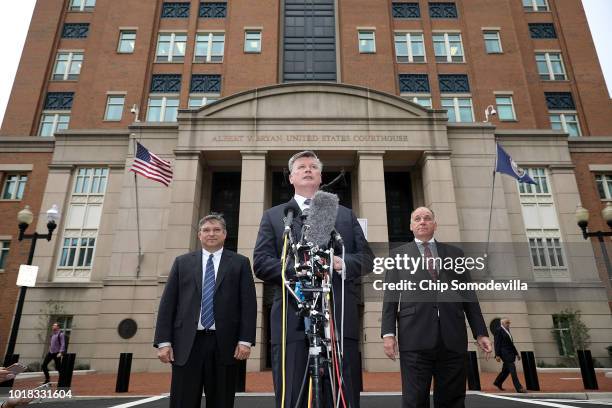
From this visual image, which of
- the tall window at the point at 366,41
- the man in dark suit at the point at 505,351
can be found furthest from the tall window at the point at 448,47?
the man in dark suit at the point at 505,351

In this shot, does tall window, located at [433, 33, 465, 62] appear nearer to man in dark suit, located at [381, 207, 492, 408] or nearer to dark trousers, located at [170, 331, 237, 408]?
man in dark suit, located at [381, 207, 492, 408]

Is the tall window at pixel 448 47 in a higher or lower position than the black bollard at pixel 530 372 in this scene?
higher

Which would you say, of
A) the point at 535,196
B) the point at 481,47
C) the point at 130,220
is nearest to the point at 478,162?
the point at 535,196

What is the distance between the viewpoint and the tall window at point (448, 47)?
1150 inches

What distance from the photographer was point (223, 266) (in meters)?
4.75

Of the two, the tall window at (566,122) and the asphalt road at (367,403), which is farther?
the tall window at (566,122)

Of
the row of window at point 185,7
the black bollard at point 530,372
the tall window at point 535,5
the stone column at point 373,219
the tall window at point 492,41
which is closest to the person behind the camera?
the black bollard at point 530,372

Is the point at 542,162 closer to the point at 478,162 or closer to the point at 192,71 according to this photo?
the point at 478,162

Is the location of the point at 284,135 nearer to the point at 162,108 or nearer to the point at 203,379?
the point at 162,108

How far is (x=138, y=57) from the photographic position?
28.5 m

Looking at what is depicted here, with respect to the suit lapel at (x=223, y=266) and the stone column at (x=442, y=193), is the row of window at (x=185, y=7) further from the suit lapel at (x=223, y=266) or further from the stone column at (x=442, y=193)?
the suit lapel at (x=223, y=266)

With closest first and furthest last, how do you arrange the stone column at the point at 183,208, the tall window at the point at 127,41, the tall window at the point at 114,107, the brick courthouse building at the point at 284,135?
the stone column at the point at 183,208, the brick courthouse building at the point at 284,135, the tall window at the point at 114,107, the tall window at the point at 127,41

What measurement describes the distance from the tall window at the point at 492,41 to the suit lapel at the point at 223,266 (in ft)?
101

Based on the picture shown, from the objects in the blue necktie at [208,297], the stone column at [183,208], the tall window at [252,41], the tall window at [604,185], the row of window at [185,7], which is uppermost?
the row of window at [185,7]
